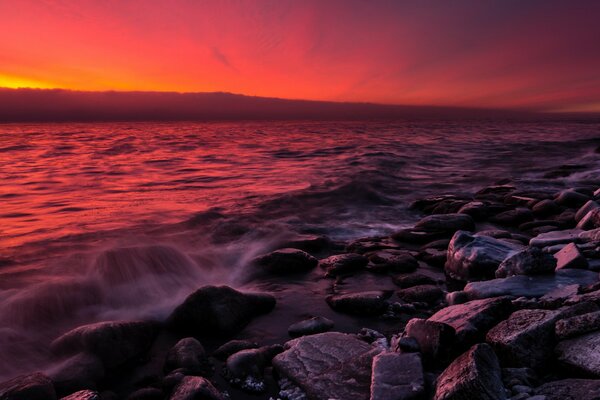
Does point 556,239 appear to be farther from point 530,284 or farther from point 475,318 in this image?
point 475,318

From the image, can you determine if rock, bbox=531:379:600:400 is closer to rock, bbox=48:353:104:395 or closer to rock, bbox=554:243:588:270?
rock, bbox=554:243:588:270

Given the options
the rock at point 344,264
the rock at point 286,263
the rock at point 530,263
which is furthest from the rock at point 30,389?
the rock at point 530,263

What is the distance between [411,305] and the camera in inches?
191

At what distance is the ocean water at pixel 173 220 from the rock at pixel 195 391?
1340mm

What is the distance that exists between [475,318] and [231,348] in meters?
2.19

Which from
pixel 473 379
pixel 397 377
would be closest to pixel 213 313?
pixel 397 377

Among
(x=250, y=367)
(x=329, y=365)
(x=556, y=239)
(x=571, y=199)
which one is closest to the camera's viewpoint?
(x=329, y=365)

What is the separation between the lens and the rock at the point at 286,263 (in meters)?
6.53

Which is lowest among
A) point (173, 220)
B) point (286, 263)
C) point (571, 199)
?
point (173, 220)

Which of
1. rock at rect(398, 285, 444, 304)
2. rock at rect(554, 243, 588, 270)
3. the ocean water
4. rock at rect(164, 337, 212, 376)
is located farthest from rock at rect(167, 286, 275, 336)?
rock at rect(554, 243, 588, 270)

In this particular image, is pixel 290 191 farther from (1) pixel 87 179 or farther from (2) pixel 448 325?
(2) pixel 448 325

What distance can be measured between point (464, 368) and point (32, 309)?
5.15m

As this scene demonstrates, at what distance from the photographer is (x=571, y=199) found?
368 inches

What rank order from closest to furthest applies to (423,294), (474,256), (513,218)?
(423,294) < (474,256) < (513,218)
